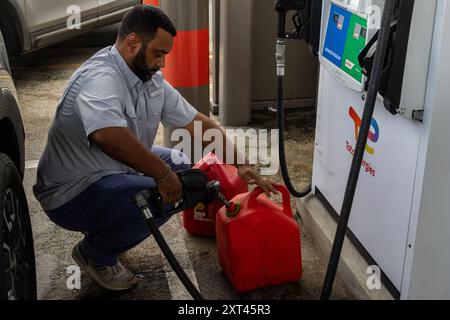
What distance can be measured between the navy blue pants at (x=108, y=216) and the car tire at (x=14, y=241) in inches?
10.9

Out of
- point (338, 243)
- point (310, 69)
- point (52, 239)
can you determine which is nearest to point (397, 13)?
point (338, 243)

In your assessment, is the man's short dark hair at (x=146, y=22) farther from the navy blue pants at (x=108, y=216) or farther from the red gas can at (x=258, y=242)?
the red gas can at (x=258, y=242)

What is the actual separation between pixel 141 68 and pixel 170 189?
1.76 feet

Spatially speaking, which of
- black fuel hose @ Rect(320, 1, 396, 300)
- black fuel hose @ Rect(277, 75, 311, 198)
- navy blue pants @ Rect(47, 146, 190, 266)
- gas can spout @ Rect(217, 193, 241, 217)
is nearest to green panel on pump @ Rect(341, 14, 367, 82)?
black fuel hose @ Rect(320, 1, 396, 300)

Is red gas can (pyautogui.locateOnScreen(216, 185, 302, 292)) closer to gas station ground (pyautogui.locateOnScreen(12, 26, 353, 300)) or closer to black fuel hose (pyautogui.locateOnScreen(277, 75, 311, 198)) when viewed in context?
gas station ground (pyautogui.locateOnScreen(12, 26, 353, 300))

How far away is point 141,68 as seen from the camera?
2855mm

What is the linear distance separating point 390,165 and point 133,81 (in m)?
1.11

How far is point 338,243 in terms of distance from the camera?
2.54 metres

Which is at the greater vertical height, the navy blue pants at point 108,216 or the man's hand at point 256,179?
the man's hand at point 256,179

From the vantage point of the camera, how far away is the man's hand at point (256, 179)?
9.64 feet

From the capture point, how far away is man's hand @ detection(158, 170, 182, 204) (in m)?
2.69

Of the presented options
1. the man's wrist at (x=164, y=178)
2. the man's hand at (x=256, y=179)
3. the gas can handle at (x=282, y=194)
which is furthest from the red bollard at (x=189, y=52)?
the man's wrist at (x=164, y=178)

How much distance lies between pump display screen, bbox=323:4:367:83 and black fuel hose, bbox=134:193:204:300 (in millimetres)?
989
